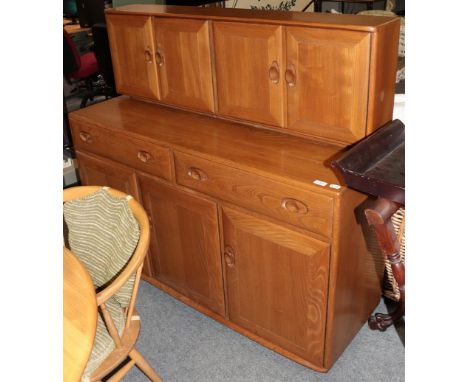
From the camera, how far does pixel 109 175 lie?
2223mm

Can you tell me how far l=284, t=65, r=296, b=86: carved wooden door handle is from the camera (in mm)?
1686

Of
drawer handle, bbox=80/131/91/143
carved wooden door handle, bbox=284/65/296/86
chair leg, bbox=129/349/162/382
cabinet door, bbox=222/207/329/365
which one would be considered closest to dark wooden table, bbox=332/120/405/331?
cabinet door, bbox=222/207/329/365

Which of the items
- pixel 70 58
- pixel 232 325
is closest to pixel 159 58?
pixel 232 325

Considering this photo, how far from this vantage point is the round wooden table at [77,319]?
0.94m

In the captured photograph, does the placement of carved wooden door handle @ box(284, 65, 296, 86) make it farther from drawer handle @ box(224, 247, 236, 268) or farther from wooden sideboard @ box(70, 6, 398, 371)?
drawer handle @ box(224, 247, 236, 268)

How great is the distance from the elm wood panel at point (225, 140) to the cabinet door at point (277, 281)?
0.20m

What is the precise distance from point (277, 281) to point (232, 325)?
42cm

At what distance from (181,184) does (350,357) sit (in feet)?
3.25

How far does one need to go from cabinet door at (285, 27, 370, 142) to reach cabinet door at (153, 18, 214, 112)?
401mm
